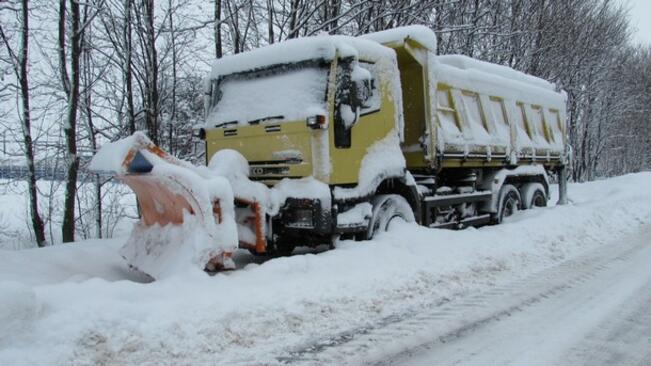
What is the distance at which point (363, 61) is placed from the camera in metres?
6.83

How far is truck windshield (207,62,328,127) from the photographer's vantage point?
6238 millimetres

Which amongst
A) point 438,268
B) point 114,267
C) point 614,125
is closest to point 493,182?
point 438,268

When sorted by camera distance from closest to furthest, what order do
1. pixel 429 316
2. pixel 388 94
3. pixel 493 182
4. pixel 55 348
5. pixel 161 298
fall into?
1. pixel 55 348
2. pixel 161 298
3. pixel 429 316
4. pixel 388 94
5. pixel 493 182

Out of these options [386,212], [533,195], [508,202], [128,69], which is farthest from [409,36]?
[128,69]

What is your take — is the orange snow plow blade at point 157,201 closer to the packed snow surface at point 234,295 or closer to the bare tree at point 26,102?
the packed snow surface at point 234,295

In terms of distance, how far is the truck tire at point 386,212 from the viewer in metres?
6.98

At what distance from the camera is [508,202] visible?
35.1 ft

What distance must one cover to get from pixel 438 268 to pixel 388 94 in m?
2.49

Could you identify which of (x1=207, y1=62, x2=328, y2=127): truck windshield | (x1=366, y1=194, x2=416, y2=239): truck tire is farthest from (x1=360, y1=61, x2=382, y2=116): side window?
(x1=366, y1=194, x2=416, y2=239): truck tire

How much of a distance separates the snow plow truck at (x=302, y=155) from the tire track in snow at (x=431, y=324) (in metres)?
1.73

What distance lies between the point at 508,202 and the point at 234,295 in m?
7.66

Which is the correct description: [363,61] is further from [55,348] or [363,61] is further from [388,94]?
[55,348]

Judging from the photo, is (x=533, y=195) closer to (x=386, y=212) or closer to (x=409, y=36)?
(x=409, y=36)

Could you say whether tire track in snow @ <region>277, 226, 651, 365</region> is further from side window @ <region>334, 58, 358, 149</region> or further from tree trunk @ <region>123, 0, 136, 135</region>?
tree trunk @ <region>123, 0, 136, 135</region>
